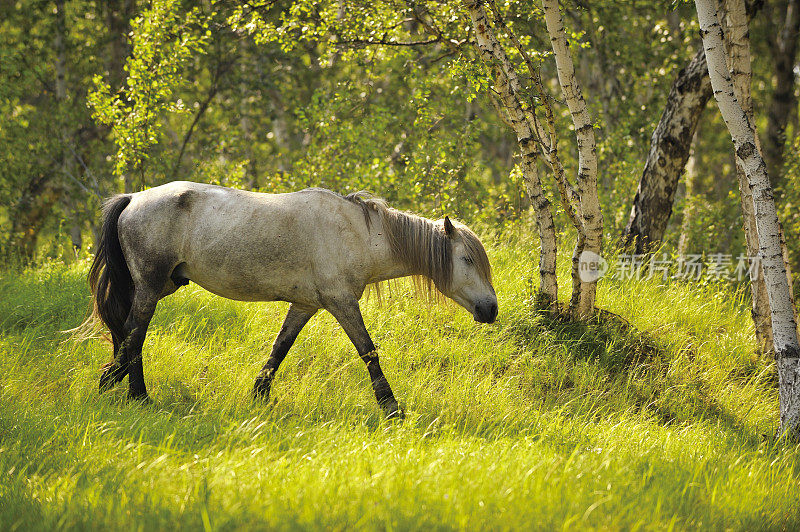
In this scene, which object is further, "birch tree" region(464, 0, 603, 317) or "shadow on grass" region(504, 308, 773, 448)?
"birch tree" region(464, 0, 603, 317)

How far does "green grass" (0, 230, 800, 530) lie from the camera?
3.63m

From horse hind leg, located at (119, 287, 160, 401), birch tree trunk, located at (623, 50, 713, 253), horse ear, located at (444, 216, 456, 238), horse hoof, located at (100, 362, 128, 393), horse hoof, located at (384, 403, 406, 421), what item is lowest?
horse hoof, located at (384, 403, 406, 421)

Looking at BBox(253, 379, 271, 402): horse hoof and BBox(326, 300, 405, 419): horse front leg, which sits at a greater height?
BBox(326, 300, 405, 419): horse front leg

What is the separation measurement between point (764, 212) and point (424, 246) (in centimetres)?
306

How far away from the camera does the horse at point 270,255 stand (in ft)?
17.6

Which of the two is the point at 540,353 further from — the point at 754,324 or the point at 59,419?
the point at 59,419

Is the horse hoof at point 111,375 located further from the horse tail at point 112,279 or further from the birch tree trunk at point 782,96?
the birch tree trunk at point 782,96

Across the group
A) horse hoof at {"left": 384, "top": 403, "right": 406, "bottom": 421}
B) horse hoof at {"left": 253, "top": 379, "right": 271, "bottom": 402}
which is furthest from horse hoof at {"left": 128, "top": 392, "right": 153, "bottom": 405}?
horse hoof at {"left": 384, "top": 403, "right": 406, "bottom": 421}

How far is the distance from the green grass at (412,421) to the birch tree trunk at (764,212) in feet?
2.42

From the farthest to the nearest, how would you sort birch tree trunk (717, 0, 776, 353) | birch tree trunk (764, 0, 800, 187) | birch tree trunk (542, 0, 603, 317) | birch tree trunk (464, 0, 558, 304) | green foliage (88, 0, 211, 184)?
birch tree trunk (764, 0, 800, 187), green foliage (88, 0, 211, 184), birch tree trunk (717, 0, 776, 353), birch tree trunk (464, 0, 558, 304), birch tree trunk (542, 0, 603, 317)

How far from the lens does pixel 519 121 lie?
714cm

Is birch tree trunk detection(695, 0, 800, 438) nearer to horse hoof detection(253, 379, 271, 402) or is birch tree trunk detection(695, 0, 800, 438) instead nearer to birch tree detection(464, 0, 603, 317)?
birch tree detection(464, 0, 603, 317)

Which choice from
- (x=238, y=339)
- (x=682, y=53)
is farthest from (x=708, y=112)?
(x=238, y=339)

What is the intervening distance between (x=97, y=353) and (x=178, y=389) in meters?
1.17
